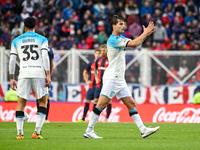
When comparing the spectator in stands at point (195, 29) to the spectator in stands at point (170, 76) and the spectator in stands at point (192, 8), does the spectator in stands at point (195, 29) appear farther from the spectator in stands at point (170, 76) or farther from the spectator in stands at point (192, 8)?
the spectator in stands at point (170, 76)

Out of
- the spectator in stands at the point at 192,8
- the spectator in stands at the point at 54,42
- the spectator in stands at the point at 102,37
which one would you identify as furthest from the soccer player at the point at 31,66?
the spectator in stands at the point at 192,8

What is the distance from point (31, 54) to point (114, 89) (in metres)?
1.86

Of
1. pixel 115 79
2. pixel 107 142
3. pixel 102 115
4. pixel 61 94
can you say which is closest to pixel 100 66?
pixel 102 115

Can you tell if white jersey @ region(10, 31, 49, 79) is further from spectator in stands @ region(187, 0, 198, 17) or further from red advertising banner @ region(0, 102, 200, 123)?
spectator in stands @ region(187, 0, 198, 17)

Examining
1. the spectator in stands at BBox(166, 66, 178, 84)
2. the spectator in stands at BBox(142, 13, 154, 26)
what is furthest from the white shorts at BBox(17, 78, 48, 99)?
the spectator in stands at BBox(142, 13, 154, 26)

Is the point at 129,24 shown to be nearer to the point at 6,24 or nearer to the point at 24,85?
the point at 6,24

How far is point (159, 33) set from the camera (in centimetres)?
2564

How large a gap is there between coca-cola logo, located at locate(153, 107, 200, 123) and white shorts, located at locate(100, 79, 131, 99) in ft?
29.2

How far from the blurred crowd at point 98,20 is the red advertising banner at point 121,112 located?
15.8ft

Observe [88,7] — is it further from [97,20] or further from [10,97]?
[10,97]

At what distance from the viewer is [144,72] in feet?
73.3

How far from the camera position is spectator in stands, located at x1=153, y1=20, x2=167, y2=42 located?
83.8 feet

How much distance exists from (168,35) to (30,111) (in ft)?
30.3

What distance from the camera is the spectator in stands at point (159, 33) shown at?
25.5m
